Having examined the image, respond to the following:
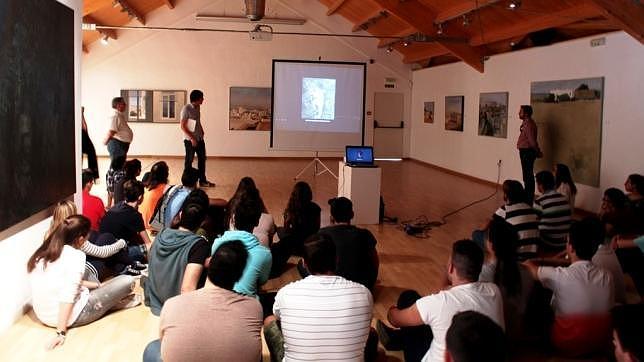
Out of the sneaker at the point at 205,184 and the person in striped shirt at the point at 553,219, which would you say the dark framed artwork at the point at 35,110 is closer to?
the person in striped shirt at the point at 553,219

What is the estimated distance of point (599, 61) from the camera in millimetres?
8344

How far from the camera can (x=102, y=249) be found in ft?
15.1

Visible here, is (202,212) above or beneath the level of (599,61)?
beneath

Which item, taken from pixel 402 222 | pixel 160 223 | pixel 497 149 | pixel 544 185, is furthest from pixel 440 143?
pixel 160 223

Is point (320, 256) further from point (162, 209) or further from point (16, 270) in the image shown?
point (162, 209)

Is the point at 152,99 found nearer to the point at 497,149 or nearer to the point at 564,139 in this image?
the point at 497,149

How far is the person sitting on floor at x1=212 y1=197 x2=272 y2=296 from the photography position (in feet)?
11.7

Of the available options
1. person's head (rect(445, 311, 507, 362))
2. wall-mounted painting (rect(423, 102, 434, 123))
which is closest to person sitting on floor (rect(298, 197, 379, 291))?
person's head (rect(445, 311, 507, 362))

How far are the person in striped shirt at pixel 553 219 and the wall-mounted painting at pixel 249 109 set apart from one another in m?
11.3

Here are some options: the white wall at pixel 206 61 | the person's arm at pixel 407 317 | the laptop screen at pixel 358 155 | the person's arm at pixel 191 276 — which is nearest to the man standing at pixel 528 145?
the laptop screen at pixel 358 155

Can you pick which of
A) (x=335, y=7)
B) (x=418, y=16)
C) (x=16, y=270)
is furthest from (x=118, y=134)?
(x=335, y=7)

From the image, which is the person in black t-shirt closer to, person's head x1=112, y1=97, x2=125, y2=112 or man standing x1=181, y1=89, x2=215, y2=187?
person's head x1=112, y1=97, x2=125, y2=112

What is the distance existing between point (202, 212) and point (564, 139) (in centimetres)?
688

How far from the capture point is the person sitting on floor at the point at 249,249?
3579 millimetres
